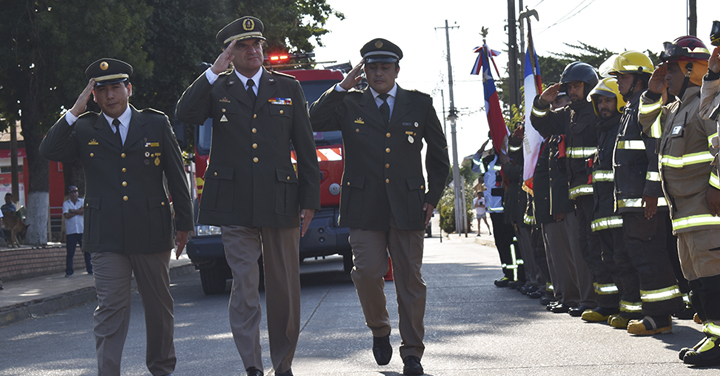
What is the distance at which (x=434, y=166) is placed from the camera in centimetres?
611

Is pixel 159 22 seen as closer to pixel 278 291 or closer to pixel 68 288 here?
pixel 68 288

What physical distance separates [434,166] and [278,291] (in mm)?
1490

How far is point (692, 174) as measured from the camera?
5.90 metres

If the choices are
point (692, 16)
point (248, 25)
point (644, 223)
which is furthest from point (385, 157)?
point (692, 16)

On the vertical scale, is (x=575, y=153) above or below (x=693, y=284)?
above

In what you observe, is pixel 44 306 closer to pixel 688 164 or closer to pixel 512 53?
pixel 688 164

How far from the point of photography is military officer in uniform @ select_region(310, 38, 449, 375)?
5.88 m

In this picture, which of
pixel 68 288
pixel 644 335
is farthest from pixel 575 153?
pixel 68 288

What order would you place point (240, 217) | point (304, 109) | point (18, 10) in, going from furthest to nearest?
point (18, 10)
point (304, 109)
point (240, 217)

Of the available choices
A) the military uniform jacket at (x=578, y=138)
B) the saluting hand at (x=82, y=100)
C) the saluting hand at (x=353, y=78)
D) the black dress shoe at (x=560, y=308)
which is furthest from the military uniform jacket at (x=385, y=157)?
the black dress shoe at (x=560, y=308)

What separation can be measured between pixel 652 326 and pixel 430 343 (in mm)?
1761

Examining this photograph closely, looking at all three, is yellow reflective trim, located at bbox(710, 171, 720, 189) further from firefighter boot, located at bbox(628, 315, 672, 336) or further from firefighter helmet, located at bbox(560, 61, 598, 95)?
firefighter helmet, located at bbox(560, 61, 598, 95)

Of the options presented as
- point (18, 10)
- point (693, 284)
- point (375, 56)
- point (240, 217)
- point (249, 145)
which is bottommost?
point (693, 284)

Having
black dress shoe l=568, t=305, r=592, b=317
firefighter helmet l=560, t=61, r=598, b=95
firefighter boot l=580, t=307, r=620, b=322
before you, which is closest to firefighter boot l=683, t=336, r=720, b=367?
firefighter boot l=580, t=307, r=620, b=322
